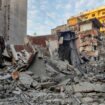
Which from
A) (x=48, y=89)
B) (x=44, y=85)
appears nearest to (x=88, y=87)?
(x=48, y=89)

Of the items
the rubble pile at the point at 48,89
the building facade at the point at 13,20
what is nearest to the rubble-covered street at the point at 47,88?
the rubble pile at the point at 48,89

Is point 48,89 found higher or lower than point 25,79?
lower

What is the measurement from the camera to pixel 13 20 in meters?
20.5

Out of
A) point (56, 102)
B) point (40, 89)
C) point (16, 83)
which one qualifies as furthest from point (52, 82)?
point (56, 102)

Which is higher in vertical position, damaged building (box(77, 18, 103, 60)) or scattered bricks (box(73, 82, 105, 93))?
damaged building (box(77, 18, 103, 60))

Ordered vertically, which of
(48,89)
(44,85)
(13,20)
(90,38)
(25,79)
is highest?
(13,20)

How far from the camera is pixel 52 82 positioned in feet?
32.0

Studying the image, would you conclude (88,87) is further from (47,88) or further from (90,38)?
(90,38)

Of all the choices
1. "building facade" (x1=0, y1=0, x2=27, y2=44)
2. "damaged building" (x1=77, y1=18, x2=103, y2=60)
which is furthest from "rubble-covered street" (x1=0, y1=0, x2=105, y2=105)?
"damaged building" (x1=77, y1=18, x2=103, y2=60)

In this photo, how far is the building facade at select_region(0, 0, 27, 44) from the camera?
19.6 metres

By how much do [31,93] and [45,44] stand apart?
7.90 m

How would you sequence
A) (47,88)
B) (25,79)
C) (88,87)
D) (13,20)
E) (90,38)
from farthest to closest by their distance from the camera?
(90,38) < (13,20) < (25,79) < (47,88) < (88,87)

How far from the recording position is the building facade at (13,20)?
19.6m

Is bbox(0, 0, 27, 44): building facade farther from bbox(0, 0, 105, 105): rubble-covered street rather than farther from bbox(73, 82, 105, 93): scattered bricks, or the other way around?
bbox(73, 82, 105, 93): scattered bricks
